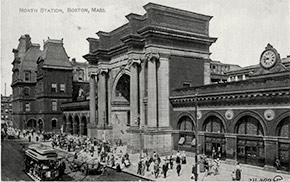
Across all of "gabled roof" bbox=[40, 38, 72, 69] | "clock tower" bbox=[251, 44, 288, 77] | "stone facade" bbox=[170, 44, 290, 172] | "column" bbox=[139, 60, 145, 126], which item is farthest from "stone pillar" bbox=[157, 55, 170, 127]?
"gabled roof" bbox=[40, 38, 72, 69]

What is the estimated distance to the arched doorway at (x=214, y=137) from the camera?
27281mm

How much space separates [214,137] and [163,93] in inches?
309

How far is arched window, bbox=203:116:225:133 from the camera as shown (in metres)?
27.8

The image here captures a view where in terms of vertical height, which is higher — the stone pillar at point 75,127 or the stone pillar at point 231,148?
the stone pillar at point 231,148

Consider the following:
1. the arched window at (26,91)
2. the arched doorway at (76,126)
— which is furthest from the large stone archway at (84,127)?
the arched window at (26,91)

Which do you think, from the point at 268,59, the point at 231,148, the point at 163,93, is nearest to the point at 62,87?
the point at 163,93

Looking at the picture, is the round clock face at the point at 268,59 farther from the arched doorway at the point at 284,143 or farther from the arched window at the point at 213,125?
the arched doorway at the point at 284,143

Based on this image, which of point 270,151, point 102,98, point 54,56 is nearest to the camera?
point 270,151

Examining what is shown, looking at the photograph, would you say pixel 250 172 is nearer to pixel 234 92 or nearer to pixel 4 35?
pixel 234 92

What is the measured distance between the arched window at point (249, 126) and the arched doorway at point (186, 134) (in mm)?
6419

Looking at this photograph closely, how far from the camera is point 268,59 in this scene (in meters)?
28.2

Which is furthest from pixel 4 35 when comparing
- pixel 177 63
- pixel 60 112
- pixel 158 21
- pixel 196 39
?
pixel 60 112

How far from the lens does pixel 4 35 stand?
23.5 m

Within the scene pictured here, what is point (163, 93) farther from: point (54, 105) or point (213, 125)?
point (54, 105)
